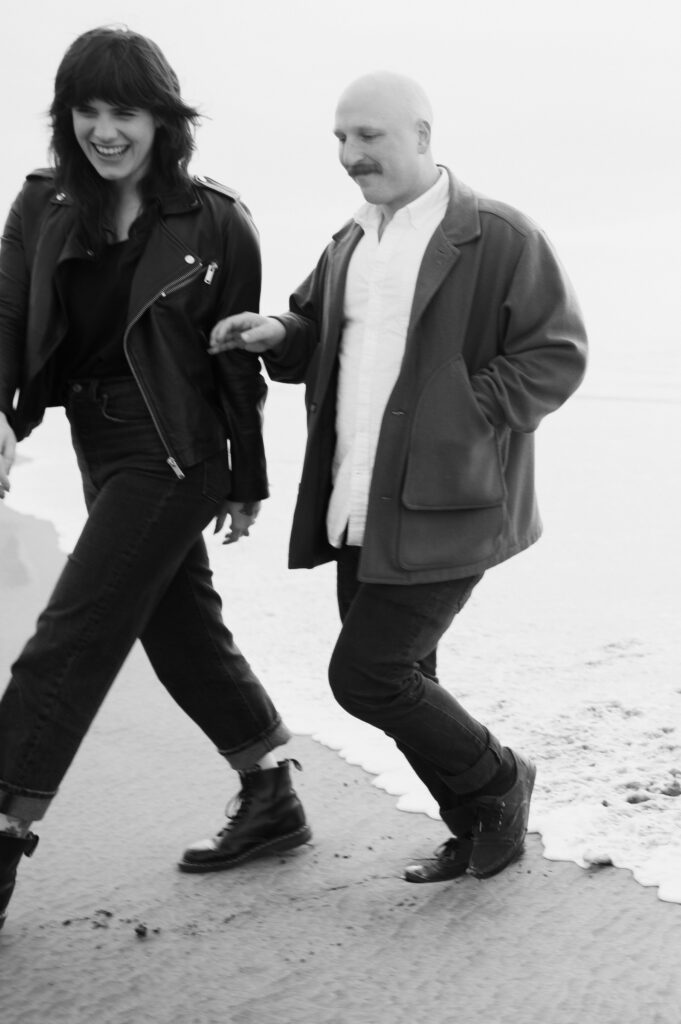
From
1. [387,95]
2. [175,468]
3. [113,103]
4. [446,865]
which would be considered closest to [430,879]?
[446,865]

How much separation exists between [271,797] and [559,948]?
78 cm

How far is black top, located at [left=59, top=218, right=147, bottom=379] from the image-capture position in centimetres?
277

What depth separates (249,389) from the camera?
290cm

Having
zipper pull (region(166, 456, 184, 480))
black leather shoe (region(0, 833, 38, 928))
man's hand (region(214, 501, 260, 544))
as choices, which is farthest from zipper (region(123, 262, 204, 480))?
black leather shoe (region(0, 833, 38, 928))

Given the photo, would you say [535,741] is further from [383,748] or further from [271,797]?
[271,797]

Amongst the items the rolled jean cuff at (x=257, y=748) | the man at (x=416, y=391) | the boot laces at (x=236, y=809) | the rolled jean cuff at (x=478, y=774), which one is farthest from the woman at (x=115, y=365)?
the rolled jean cuff at (x=478, y=774)

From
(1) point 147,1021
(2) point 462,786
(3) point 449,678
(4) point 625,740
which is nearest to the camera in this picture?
(1) point 147,1021

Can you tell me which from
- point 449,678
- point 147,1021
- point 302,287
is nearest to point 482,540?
point 302,287

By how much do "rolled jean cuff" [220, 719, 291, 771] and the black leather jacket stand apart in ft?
1.78

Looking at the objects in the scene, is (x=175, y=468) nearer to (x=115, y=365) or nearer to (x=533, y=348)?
(x=115, y=365)

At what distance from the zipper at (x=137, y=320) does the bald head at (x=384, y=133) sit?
37 cm

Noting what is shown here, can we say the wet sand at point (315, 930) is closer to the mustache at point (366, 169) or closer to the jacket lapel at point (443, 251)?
the jacket lapel at point (443, 251)

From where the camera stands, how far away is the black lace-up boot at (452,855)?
2934mm

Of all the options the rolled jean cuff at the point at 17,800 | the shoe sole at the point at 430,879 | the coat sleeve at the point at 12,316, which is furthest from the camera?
the shoe sole at the point at 430,879
